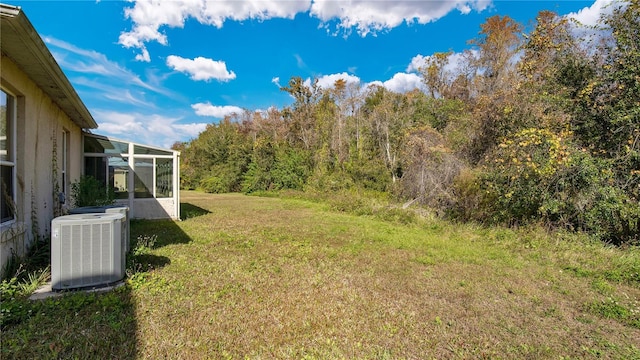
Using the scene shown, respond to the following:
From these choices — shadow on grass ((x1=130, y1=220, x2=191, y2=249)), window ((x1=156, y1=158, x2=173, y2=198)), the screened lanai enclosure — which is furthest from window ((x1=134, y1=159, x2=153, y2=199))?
shadow on grass ((x1=130, y1=220, x2=191, y2=249))

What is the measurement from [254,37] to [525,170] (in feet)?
40.3

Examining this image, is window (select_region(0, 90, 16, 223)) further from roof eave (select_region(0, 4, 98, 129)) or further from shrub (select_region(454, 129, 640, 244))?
shrub (select_region(454, 129, 640, 244))

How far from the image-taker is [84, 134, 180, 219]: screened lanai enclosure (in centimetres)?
918

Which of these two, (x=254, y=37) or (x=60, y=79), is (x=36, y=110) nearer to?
(x=60, y=79)

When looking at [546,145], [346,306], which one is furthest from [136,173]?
[546,145]

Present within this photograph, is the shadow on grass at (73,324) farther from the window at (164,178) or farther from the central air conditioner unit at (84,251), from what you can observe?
the window at (164,178)

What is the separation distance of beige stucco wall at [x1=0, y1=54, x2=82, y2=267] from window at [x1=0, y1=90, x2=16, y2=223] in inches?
4.2

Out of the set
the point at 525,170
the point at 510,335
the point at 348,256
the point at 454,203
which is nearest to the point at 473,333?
the point at 510,335

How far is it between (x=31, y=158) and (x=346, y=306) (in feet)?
15.9

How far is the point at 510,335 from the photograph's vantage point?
2979mm

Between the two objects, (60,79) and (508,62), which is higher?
(508,62)

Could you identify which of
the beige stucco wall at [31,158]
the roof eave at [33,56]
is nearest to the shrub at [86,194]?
the beige stucco wall at [31,158]

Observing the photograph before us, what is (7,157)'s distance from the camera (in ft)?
12.5

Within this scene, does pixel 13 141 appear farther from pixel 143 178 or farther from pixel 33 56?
pixel 143 178
